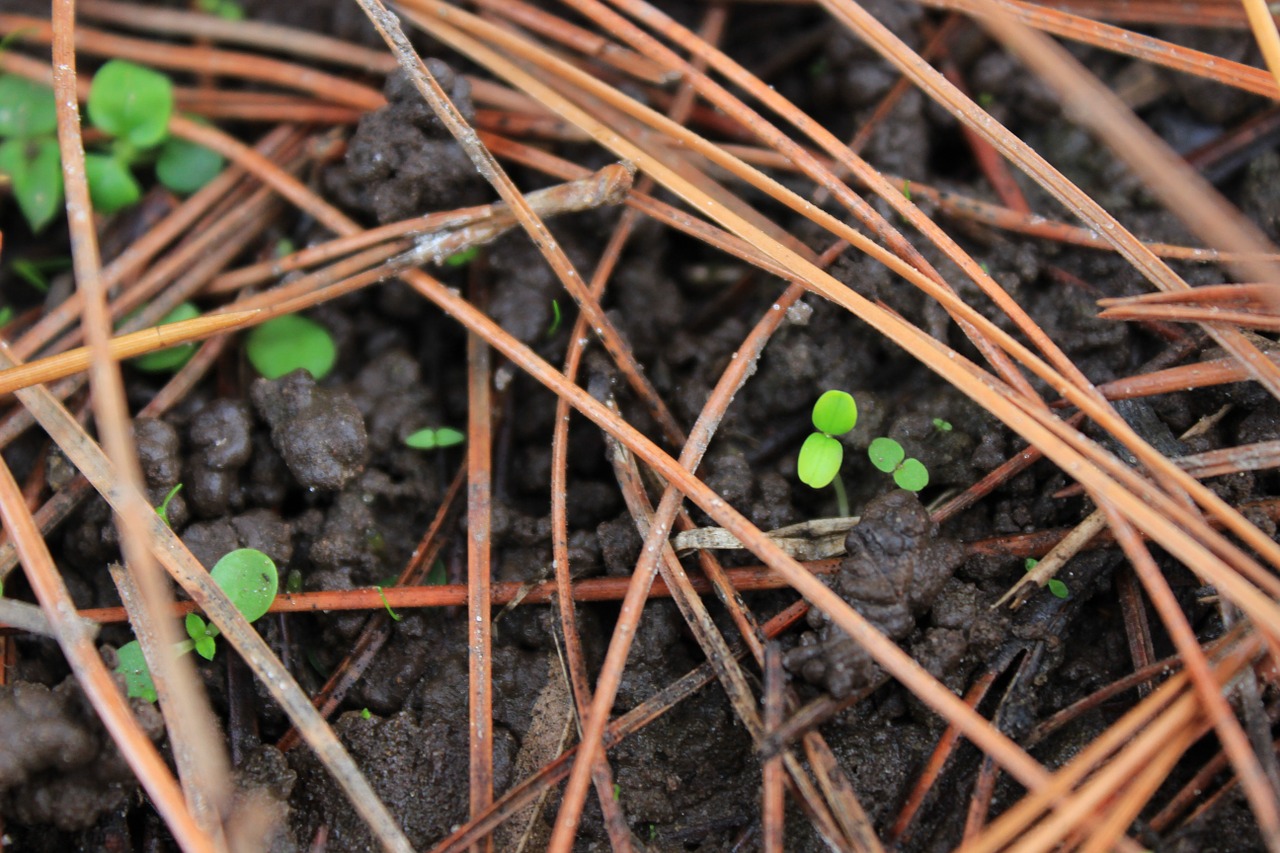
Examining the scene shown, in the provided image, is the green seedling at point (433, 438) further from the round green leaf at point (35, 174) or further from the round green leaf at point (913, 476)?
the round green leaf at point (35, 174)

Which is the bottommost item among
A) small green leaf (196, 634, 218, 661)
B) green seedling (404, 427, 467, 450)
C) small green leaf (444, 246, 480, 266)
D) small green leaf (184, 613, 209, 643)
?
small green leaf (196, 634, 218, 661)

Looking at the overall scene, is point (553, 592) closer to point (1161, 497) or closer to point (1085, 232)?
point (1161, 497)

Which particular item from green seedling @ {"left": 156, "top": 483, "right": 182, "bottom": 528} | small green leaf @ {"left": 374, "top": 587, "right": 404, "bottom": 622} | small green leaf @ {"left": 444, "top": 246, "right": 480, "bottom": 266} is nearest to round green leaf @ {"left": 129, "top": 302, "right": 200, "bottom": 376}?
green seedling @ {"left": 156, "top": 483, "right": 182, "bottom": 528}

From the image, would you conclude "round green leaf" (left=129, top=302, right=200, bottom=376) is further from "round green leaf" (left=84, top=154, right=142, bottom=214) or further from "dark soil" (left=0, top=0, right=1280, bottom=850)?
"round green leaf" (left=84, top=154, right=142, bottom=214)

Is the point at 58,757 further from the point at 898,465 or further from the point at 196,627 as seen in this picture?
the point at 898,465

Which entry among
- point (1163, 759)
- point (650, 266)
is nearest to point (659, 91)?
point (650, 266)

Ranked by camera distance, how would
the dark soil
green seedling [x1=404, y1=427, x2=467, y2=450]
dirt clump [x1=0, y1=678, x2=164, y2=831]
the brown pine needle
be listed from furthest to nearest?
green seedling [x1=404, y1=427, x2=467, y2=450] → the brown pine needle → the dark soil → dirt clump [x1=0, y1=678, x2=164, y2=831]
